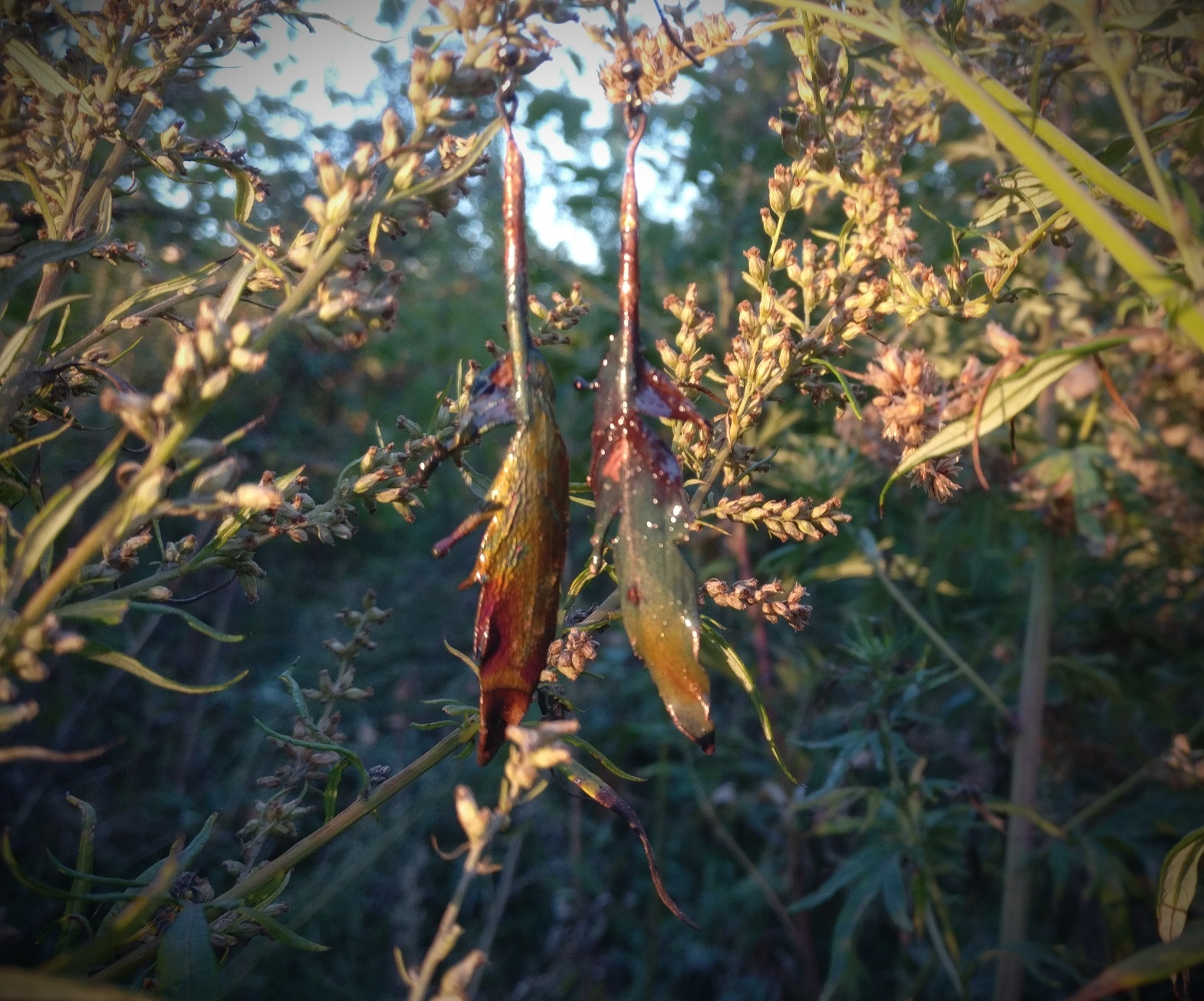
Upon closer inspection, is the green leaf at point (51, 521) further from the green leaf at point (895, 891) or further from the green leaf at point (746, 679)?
the green leaf at point (895, 891)

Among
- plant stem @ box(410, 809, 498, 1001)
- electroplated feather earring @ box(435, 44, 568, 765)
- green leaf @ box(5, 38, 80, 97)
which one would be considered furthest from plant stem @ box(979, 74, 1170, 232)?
green leaf @ box(5, 38, 80, 97)

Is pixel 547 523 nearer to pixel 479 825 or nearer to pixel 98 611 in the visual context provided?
pixel 479 825

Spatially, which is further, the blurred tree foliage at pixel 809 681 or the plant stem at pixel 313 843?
the blurred tree foliage at pixel 809 681

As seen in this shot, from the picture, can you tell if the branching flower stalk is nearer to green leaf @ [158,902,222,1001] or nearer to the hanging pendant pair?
the hanging pendant pair

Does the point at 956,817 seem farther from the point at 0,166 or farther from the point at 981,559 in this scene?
the point at 0,166

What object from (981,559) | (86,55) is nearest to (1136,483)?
(981,559)

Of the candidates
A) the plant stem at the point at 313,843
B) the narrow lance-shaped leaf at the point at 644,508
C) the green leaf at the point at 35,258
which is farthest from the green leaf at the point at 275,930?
the green leaf at the point at 35,258
